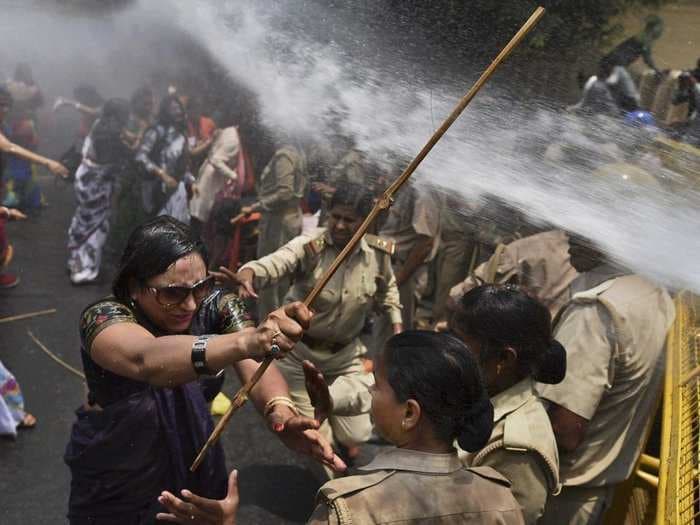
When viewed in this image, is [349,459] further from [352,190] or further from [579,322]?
[579,322]

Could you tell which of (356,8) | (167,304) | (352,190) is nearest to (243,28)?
(356,8)

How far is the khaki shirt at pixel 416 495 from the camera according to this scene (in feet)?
6.54

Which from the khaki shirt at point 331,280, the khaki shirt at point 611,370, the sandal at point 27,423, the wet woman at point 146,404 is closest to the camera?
the wet woman at point 146,404

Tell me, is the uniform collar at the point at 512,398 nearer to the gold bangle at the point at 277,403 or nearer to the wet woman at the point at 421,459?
the wet woman at the point at 421,459

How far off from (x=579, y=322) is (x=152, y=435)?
1763 mm

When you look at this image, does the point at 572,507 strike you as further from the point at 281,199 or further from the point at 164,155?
the point at 164,155

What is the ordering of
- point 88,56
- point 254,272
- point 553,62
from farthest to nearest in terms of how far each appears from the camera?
1. point 88,56
2. point 553,62
3. point 254,272

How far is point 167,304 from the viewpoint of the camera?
8.66 ft

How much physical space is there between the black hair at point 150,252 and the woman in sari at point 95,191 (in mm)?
5878

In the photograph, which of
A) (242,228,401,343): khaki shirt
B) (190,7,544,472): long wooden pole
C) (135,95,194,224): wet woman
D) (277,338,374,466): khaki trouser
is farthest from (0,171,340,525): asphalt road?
(190,7,544,472): long wooden pole

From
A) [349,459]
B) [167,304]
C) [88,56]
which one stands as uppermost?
[167,304]

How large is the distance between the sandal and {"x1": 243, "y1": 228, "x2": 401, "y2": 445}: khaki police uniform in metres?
1.86

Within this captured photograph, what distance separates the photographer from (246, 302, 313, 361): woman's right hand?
6.95 feet

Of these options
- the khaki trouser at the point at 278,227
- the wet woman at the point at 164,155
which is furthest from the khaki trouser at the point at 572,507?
the wet woman at the point at 164,155
